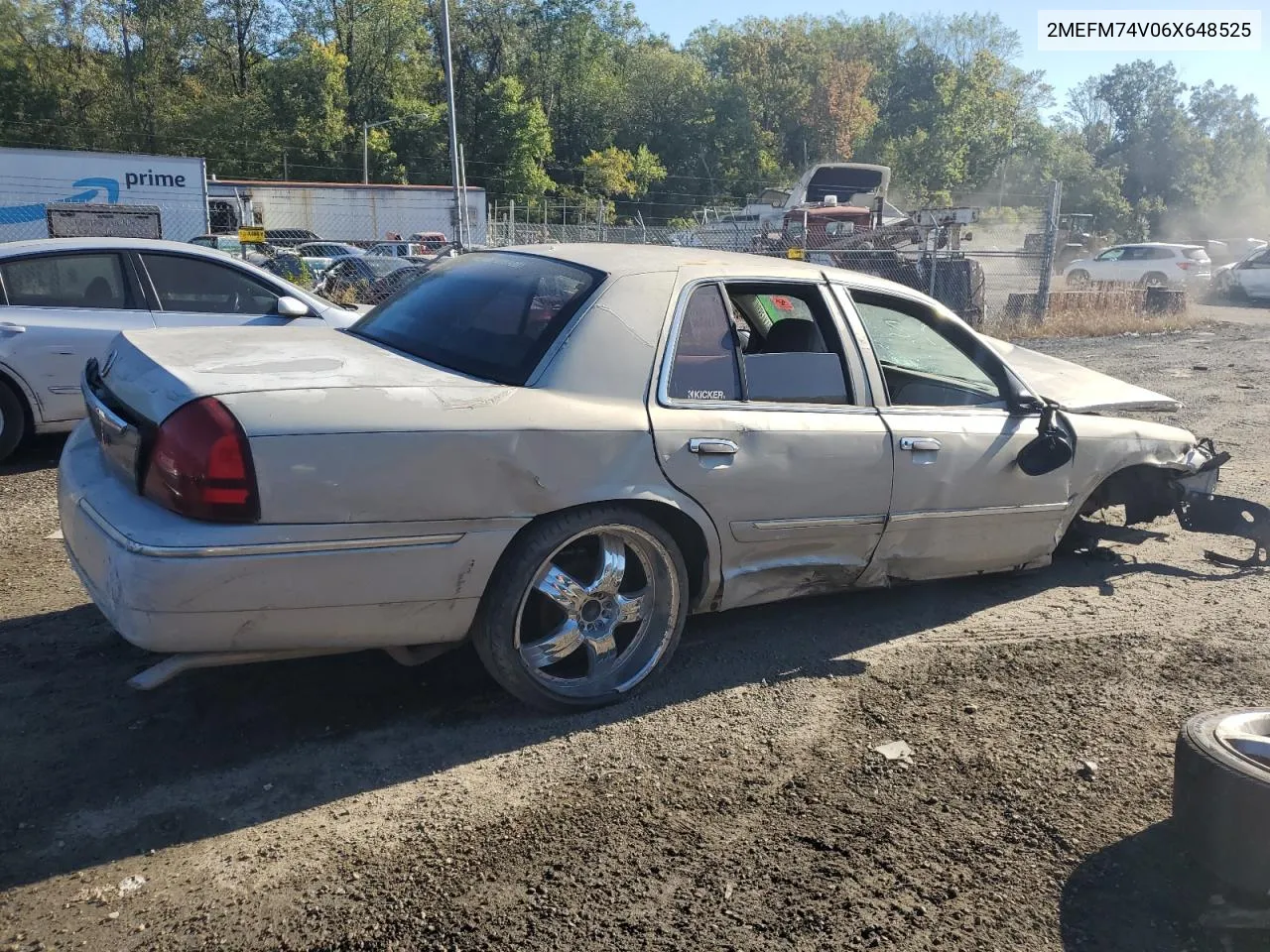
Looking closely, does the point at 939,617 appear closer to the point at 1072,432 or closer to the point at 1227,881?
the point at 1072,432

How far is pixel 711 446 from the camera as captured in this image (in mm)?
3469

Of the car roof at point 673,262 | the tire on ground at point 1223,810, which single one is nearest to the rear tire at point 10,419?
the car roof at point 673,262

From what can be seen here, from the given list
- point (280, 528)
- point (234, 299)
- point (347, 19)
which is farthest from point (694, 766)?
point (347, 19)

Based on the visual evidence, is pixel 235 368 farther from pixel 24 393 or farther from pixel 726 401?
pixel 24 393

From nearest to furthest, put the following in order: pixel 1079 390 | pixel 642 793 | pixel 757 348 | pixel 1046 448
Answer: pixel 642 793 < pixel 757 348 < pixel 1046 448 < pixel 1079 390

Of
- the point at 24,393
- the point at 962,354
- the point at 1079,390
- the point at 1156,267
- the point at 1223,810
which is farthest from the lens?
the point at 1156,267

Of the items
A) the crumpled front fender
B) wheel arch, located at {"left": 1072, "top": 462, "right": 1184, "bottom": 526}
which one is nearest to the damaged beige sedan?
wheel arch, located at {"left": 1072, "top": 462, "right": 1184, "bottom": 526}

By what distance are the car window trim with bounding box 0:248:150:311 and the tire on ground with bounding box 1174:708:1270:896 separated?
6.58m

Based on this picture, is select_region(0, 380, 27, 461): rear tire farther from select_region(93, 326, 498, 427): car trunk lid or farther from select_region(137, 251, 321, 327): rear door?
select_region(93, 326, 498, 427): car trunk lid

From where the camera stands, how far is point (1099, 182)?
222ft

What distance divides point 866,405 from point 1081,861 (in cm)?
181

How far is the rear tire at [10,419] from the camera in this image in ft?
21.3

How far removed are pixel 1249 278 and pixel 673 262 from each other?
27.9 m

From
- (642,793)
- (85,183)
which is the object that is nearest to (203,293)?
(642,793)
